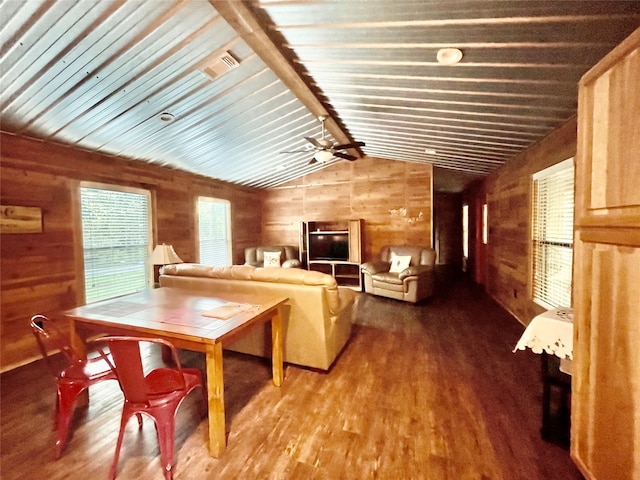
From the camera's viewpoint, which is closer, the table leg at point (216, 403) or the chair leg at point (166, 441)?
the chair leg at point (166, 441)

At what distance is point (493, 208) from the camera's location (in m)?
5.21

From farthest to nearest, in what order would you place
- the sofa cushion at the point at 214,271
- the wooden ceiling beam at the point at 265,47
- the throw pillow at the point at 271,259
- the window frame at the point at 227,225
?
1. the throw pillow at the point at 271,259
2. the window frame at the point at 227,225
3. the sofa cushion at the point at 214,271
4. the wooden ceiling beam at the point at 265,47

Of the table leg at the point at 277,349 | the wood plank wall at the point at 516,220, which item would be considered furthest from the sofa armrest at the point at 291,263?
the wood plank wall at the point at 516,220

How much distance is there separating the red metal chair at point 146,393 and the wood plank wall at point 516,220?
398 centimetres

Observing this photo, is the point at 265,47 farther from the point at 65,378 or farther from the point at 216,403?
the point at 65,378

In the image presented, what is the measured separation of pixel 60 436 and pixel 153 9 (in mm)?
2821

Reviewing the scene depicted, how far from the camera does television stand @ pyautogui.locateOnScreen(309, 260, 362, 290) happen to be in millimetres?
6551

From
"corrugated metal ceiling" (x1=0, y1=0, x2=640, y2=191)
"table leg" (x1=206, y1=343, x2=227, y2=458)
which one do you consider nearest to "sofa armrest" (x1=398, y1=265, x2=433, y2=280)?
"corrugated metal ceiling" (x1=0, y1=0, x2=640, y2=191)

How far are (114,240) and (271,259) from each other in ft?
10.3

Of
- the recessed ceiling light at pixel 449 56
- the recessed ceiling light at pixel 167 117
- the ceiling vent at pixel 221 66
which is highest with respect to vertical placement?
the ceiling vent at pixel 221 66

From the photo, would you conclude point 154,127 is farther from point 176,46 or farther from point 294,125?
point 294,125

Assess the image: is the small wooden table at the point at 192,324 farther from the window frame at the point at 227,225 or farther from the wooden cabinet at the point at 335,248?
the wooden cabinet at the point at 335,248

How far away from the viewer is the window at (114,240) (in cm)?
368

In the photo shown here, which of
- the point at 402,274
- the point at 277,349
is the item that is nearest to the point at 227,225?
the point at 402,274
